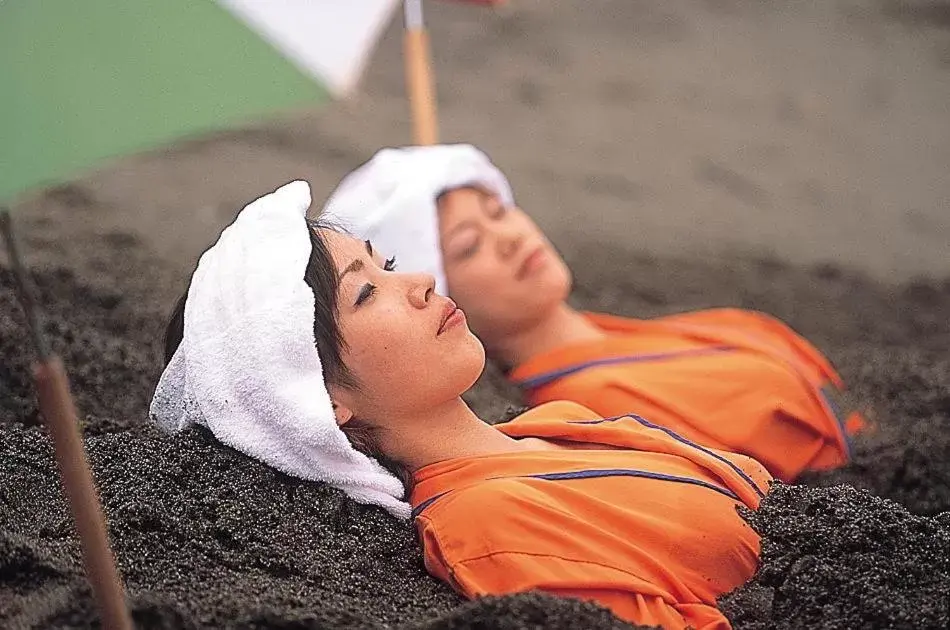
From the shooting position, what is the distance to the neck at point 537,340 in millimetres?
2127

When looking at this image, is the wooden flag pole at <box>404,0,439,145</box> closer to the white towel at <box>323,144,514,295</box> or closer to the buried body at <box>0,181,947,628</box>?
the white towel at <box>323,144,514,295</box>

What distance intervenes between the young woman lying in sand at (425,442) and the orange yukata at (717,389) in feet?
1.42

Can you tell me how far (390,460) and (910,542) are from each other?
0.58 meters

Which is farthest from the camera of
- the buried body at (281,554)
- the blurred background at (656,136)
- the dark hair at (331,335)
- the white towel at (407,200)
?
the blurred background at (656,136)

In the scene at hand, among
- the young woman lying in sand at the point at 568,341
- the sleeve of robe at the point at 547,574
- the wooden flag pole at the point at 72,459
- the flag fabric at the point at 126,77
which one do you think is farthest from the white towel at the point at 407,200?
the wooden flag pole at the point at 72,459

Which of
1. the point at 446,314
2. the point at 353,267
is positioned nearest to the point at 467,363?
the point at 446,314

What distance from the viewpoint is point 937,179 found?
338cm

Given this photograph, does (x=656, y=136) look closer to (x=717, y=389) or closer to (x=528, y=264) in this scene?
(x=528, y=264)

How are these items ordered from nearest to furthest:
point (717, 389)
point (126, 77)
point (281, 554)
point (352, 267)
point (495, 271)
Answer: point (126, 77) < point (281, 554) < point (352, 267) < point (717, 389) < point (495, 271)

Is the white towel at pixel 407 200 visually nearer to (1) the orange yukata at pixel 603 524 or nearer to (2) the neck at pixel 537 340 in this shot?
(2) the neck at pixel 537 340

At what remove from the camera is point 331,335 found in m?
1.35

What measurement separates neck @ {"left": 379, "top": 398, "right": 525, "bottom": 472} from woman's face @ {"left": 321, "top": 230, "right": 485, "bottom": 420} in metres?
0.03

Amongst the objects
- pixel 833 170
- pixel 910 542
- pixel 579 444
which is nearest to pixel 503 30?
pixel 833 170

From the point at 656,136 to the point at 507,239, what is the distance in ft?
Result: 5.51
